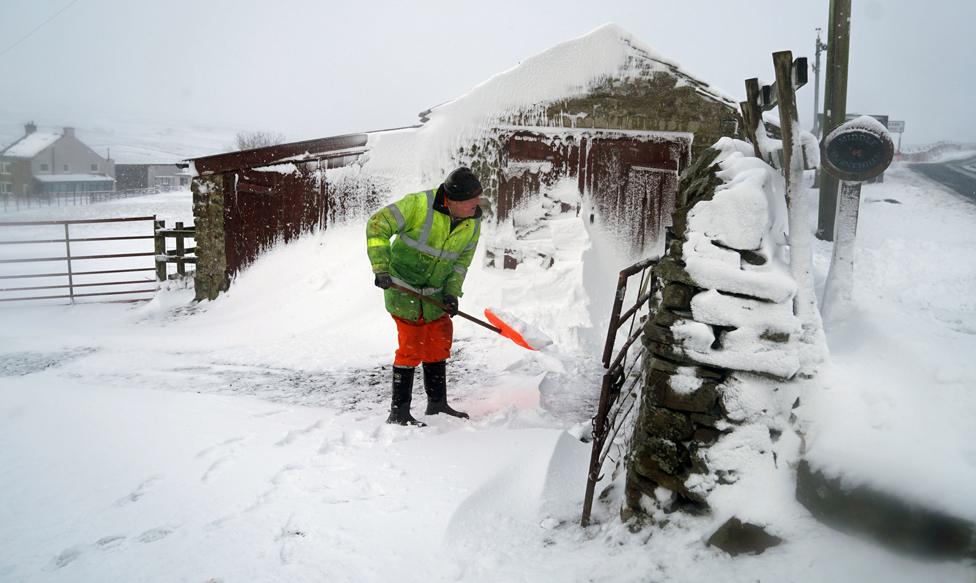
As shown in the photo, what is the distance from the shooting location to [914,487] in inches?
75.1

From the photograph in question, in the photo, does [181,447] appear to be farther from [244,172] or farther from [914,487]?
[244,172]

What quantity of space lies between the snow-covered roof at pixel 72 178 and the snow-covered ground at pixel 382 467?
47.7 metres

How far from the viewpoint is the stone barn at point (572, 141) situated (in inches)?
265

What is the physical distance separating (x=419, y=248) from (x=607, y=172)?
3.81 meters

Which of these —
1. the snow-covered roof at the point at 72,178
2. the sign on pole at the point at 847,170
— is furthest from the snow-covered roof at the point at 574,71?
the snow-covered roof at the point at 72,178

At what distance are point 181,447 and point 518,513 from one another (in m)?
2.03

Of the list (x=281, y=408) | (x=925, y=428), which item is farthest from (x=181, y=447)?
(x=925, y=428)

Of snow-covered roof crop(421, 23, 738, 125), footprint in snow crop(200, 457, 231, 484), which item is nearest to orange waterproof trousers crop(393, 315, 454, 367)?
footprint in snow crop(200, 457, 231, 484)

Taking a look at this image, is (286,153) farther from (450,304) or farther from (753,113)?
(753,113)

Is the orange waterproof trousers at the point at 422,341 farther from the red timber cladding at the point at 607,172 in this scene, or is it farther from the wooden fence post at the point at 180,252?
the wooden fence post at the point at 180,252

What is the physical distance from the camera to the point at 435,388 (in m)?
4.23

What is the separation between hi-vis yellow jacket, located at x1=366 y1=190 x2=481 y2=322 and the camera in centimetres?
390

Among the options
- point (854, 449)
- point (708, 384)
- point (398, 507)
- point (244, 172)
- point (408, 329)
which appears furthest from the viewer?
point (244, 172)

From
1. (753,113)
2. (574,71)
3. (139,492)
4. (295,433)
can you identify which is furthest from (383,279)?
(574,71)
